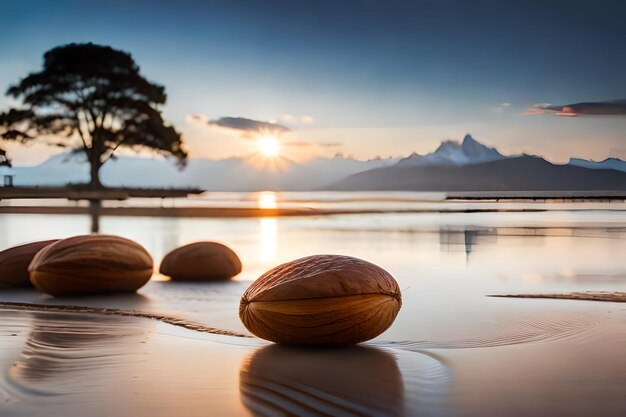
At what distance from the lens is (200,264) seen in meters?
5.70

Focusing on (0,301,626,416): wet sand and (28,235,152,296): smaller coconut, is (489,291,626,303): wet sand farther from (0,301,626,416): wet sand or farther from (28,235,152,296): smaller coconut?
(28,235,152,296): smaller coconut

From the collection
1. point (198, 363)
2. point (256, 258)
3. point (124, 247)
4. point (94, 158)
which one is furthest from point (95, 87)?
point (198, 363)

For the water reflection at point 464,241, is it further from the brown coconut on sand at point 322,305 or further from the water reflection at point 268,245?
the brown coconut on sand at point 322,305

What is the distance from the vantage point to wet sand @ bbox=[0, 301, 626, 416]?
1972mm

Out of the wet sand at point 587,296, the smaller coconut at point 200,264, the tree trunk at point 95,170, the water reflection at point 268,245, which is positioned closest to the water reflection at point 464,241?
the water reflection at point 268,245

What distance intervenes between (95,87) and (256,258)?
31.8 metres

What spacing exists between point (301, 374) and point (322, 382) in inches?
5.4

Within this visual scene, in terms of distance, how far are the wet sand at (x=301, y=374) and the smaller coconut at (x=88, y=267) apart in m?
1.11

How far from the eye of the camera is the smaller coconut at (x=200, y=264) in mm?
5660

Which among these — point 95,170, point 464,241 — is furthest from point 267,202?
point 464,241

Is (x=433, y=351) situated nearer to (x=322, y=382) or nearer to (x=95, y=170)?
(x=322, y=382)

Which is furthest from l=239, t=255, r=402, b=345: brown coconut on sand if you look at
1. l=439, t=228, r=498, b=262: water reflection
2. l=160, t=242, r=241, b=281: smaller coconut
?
l=439, t=228, r=498, b=262: water reflection

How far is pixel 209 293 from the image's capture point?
190 inches

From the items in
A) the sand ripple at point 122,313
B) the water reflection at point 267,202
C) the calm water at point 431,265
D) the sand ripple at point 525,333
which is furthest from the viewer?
the water reflection at point 267,202
